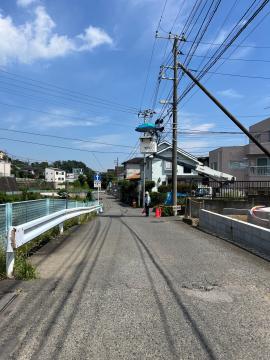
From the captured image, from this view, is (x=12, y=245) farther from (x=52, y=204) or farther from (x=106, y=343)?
(x=52, y=204)

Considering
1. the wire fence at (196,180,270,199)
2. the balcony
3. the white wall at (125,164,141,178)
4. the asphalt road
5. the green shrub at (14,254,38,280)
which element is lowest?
the asphalt road

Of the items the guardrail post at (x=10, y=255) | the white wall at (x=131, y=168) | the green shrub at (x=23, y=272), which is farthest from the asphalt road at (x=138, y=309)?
the white wall at (x=131, y=168)

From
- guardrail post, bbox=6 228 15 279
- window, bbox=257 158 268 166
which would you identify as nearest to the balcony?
window, bbox=257 158 268 166

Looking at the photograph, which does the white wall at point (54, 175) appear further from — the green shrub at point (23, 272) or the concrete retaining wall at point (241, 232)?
the green shrub at point (23, 272)

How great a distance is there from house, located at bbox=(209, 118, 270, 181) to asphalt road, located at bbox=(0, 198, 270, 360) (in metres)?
36.2

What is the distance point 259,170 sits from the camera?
4550cm

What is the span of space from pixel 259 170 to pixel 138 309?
41912 millimetres

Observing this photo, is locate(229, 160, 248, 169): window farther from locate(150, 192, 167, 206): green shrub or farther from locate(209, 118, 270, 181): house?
locate(150, 192, 167, 206): green shrub

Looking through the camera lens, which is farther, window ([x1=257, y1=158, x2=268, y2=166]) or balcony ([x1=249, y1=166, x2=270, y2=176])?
window ([x1=257, y1=158, x2=268, y2=166])

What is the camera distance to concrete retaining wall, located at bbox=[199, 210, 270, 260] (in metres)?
10.4

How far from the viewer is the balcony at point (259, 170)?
4480 centimetres

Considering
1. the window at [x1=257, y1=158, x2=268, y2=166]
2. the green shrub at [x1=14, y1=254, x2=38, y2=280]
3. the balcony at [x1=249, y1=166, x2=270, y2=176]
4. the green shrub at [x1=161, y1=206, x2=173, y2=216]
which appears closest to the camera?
the green shrub at [x1=14, y1=254, x2=38, y2=280]

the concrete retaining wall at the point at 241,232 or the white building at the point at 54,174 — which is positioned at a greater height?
the white building at the point at 54,174

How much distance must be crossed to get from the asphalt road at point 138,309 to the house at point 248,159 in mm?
36184
